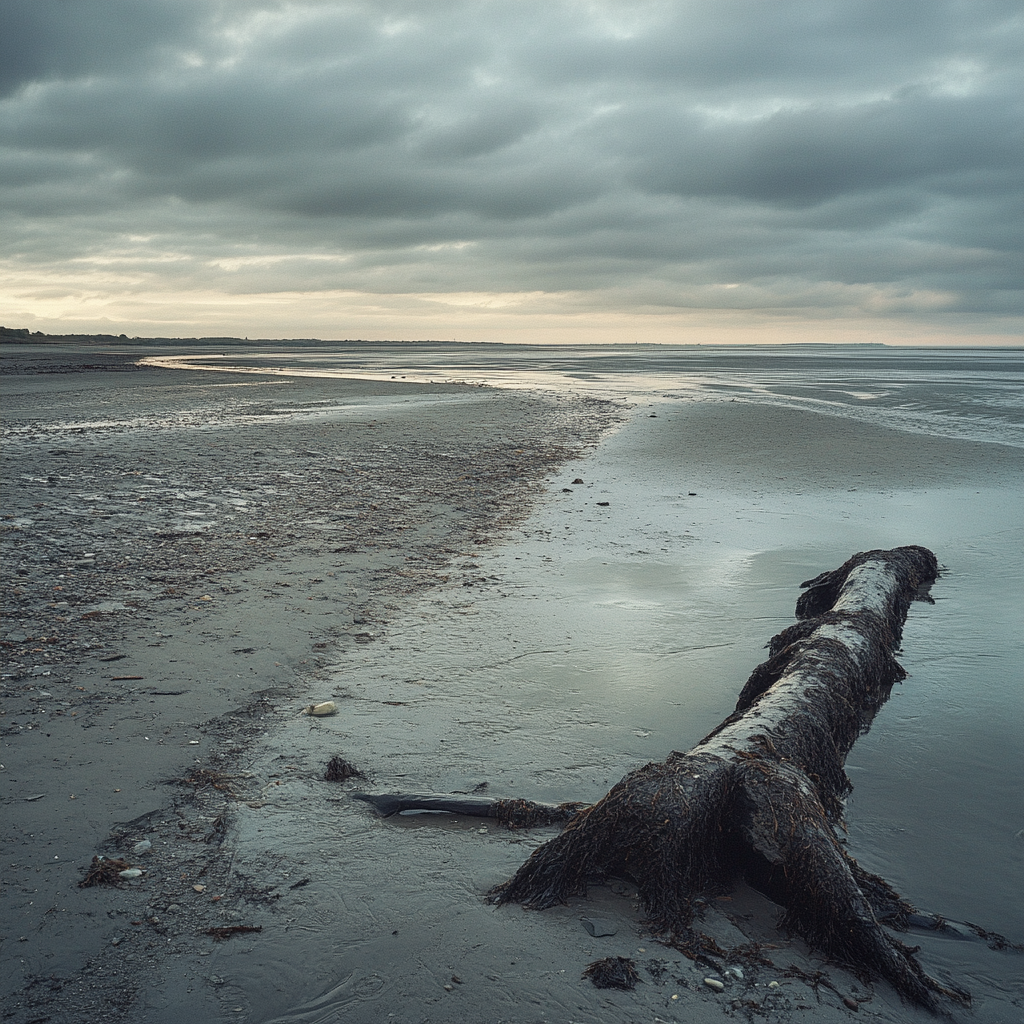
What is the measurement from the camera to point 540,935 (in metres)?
2.56

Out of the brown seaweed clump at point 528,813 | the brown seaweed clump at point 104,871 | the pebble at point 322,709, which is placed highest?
the pebble at point 322,709

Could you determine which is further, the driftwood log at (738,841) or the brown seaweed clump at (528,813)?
the brown seaweed clump at (528,813)

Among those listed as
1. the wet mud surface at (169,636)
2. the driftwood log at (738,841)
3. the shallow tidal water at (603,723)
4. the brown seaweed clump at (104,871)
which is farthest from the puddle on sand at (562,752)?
the brown seaweed clump at (104,871)

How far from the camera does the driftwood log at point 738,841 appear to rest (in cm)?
258

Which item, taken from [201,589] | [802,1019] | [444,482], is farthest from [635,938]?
[444,482]

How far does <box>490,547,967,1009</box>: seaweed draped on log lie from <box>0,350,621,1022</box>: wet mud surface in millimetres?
1065

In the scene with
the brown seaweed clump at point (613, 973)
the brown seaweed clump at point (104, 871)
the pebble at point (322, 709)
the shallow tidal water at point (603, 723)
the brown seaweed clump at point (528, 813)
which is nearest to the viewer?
the brown seaweed clump at point (613, 973)

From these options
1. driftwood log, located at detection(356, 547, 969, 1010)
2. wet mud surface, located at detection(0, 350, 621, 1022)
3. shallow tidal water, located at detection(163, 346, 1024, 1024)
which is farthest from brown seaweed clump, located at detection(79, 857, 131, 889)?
driftwood log, located at detection(356, 547, 969, 1010)

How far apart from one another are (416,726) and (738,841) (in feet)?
5.58

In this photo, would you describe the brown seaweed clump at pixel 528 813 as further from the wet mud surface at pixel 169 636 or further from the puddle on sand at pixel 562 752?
the wet mud surface at pixel 169 636

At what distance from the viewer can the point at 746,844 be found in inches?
114

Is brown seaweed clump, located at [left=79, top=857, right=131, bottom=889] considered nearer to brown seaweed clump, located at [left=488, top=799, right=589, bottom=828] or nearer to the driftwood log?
the driftwood log

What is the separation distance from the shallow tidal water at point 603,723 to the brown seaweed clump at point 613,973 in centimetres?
10

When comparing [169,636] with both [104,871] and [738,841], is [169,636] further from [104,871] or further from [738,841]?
[738,841]
